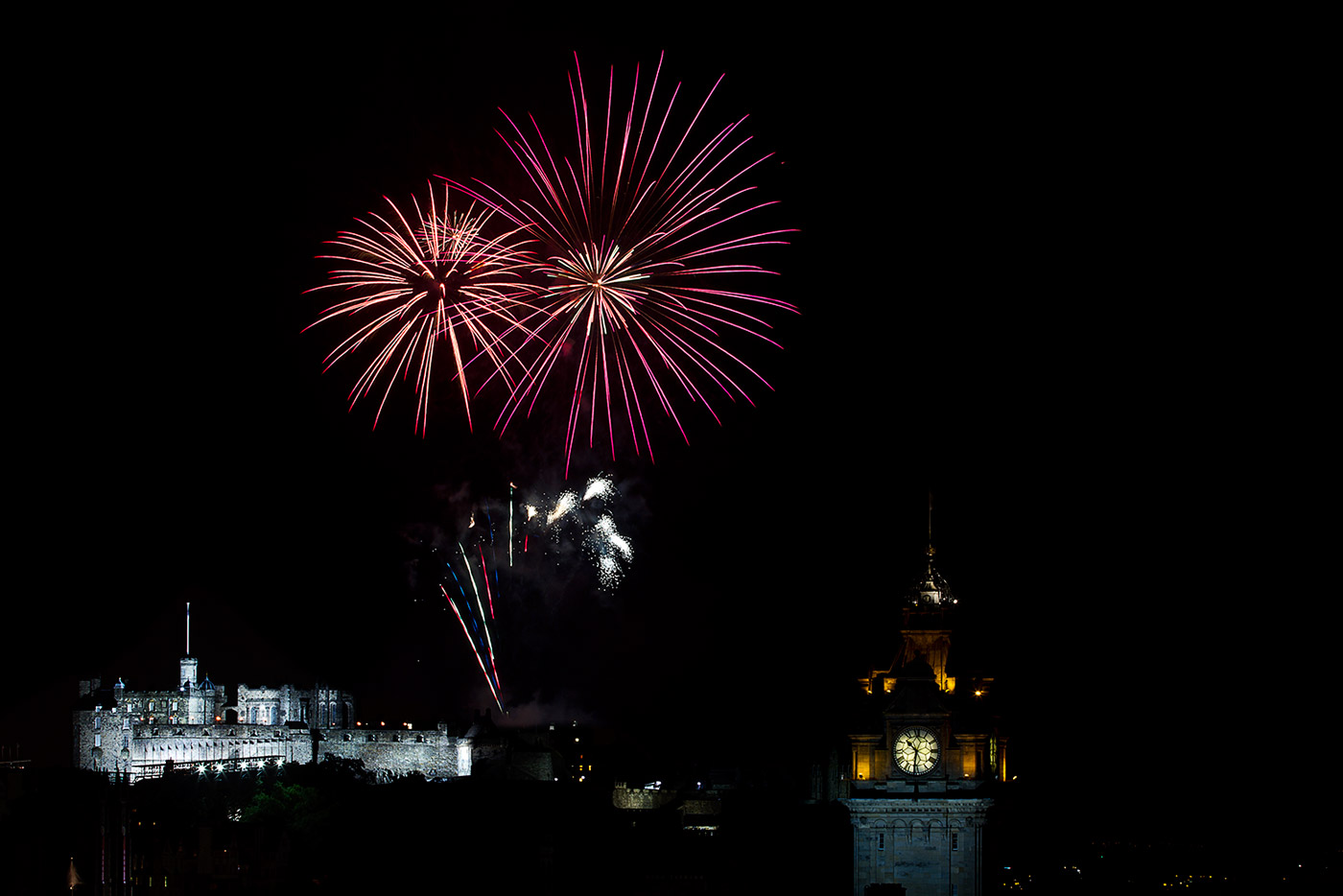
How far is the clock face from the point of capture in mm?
22859

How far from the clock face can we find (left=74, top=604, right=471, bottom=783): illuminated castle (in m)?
47.3

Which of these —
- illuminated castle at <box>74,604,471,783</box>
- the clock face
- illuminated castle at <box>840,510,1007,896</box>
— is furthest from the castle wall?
the clock face

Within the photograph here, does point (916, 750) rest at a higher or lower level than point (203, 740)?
higher

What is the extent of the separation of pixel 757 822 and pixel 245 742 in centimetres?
4162

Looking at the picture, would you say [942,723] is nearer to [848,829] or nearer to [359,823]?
[848,829]

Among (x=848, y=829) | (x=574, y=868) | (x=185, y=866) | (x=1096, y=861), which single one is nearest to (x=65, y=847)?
(x=185, y=866)

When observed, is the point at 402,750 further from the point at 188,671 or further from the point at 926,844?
the point at 926,844

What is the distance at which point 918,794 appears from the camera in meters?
22.8

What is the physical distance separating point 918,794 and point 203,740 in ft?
179

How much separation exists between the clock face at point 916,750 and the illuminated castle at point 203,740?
47.3 m

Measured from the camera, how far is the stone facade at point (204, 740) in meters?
69.2

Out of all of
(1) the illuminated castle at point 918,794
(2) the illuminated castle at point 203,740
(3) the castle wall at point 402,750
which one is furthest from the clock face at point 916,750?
(3) the castle wall at point 402,750

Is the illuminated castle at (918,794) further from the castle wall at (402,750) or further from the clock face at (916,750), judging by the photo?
the castle wall at (402,750)

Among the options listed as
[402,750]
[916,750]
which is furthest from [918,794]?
[402,750]
